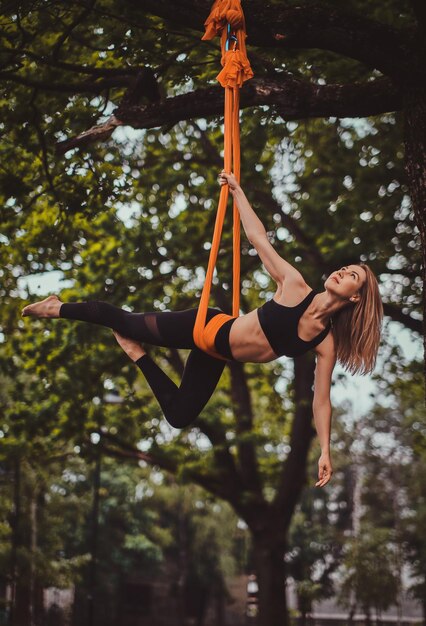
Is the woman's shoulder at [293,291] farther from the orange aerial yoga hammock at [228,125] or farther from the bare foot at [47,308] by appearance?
the bare foot at [47,308]

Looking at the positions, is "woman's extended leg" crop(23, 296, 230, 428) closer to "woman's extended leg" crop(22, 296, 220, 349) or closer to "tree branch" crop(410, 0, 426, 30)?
"woman's extended leg" crop(22, 296, 220, 349)

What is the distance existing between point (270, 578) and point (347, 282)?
10.6m

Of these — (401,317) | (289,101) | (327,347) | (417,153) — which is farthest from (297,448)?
(327,347)

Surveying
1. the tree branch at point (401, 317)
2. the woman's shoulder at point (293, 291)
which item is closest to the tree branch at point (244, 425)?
the tree branch at point (401, 317)

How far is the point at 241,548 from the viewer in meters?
32.4

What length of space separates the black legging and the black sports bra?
33 centimetres

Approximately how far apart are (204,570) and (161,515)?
11.1ft

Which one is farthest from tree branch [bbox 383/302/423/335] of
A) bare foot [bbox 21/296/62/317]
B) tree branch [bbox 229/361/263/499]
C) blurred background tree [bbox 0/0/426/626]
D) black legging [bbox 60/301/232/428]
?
bare foot [bbox 21/296/62/317]

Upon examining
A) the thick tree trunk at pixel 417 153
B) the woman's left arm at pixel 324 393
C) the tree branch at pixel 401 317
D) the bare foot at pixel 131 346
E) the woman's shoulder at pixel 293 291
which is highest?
the tree branch at pixel 401 317

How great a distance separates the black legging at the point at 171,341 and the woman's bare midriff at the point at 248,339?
20 centimetres

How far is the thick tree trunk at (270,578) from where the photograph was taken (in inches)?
523

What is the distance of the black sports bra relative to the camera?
416cm

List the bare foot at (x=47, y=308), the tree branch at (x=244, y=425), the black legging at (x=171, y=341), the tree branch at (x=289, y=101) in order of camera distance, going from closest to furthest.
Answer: the black legging at (x=171, y=341) → the bare foot at (x=47, y=308) → the tree branch at (x=289, y=101) → the tree branch at (x=244, y=425)

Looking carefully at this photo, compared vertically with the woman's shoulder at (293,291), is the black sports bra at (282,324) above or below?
below
